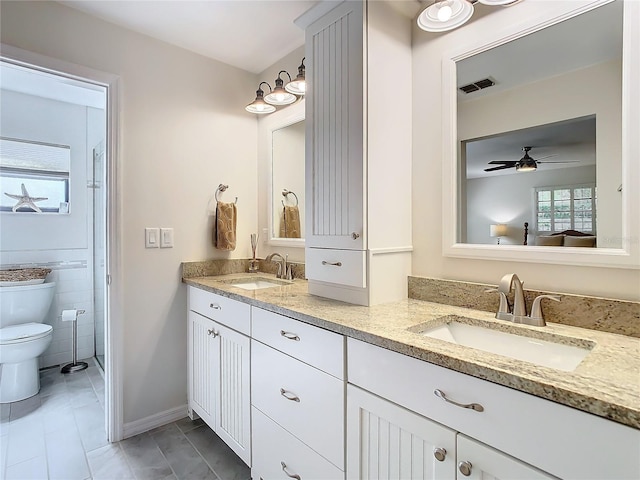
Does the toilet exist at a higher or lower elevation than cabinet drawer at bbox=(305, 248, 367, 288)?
lower

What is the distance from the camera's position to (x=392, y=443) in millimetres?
985

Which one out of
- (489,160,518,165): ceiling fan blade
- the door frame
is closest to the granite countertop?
(489,160,518,165): ceiling fan blade

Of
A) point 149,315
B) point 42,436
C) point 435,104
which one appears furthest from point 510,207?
point 42,436

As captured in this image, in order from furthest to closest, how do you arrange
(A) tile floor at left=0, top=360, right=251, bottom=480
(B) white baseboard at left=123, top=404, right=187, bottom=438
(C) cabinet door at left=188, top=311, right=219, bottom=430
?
(B) white baseboard at left=123, top=404, right=187, bottom=438 → (C) cabinet door at left=188, top=311, right=219, bottom=430 → (A) tile floor at left=0, top=360, right=251, bottom=480

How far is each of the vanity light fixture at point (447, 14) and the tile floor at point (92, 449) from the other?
7.20ft

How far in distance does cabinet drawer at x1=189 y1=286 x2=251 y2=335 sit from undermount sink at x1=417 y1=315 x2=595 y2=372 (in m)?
0.83

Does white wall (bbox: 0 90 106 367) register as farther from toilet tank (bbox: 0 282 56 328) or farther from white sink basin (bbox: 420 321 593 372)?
white sink basin (bbox: 420 321 593 372)

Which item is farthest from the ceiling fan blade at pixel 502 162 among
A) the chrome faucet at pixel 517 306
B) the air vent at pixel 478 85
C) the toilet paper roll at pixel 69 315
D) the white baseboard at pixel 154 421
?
the toilet paper roll at pixel 69 315

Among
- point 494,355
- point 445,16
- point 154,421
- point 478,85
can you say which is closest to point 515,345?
point 494,355

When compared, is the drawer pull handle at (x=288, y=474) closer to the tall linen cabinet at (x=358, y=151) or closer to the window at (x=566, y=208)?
the tall linen cabinet at (x=358, y=151)

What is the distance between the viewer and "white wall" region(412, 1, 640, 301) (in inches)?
51.1

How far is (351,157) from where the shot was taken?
1439mm

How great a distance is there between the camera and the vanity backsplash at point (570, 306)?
3.42ft

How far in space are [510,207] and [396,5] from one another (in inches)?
40.2
